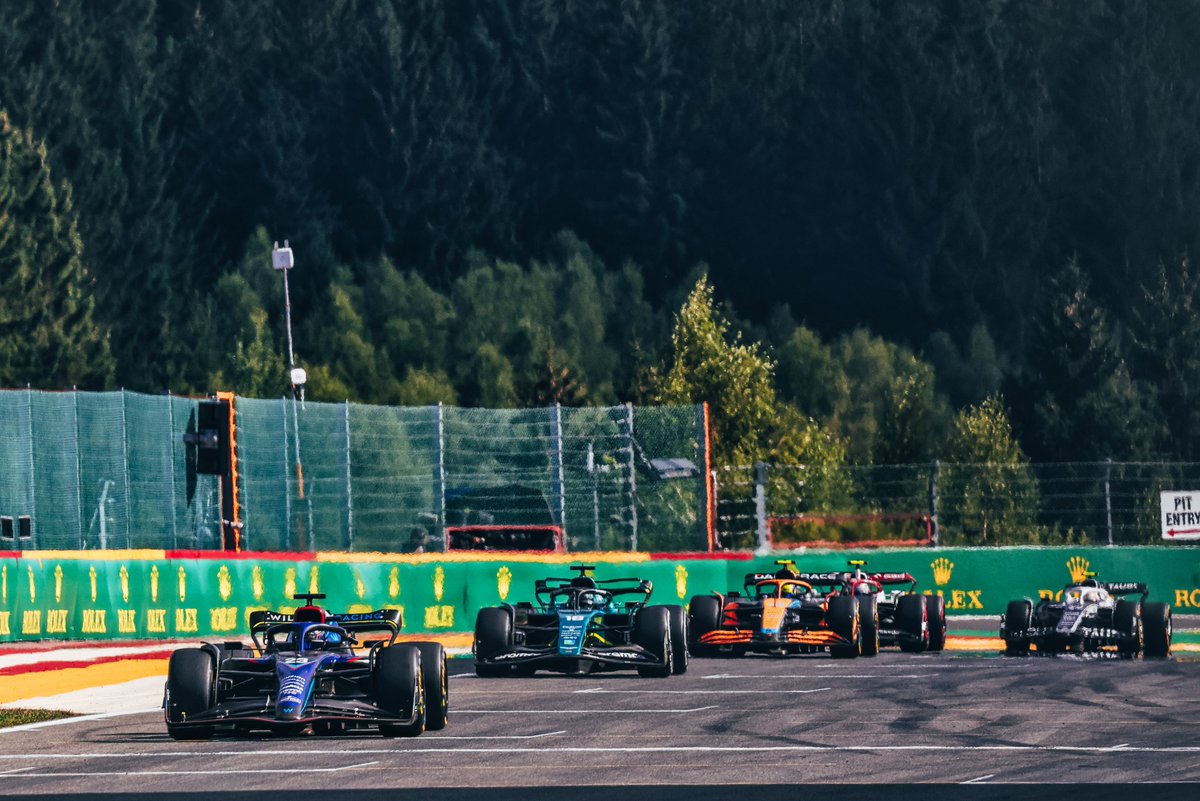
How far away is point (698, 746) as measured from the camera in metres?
16.9

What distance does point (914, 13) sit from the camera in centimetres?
10162

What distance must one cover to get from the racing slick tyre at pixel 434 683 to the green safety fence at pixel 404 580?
33.4ft

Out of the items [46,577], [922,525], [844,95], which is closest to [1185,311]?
[844,95]

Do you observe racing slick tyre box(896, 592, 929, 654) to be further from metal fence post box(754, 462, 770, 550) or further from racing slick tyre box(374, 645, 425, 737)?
racing slick tyre box(374, 645, 425, 737)

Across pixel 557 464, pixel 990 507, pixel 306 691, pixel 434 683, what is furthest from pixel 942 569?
pixel 306 691

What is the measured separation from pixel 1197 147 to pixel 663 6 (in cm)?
2490

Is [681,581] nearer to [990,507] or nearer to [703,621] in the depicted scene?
[990,507]

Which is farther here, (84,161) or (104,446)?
(84,161)

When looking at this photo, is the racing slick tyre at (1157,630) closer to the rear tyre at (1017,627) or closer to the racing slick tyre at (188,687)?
the rear tyre at (1017,627)

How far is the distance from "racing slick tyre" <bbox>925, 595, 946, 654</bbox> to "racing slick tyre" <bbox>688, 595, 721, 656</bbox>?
3.10 meters

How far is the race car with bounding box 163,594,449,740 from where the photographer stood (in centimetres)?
1717

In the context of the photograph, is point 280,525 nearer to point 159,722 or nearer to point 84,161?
point 159,722

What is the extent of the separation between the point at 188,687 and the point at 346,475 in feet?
51.6

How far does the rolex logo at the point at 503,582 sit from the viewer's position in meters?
33.5
